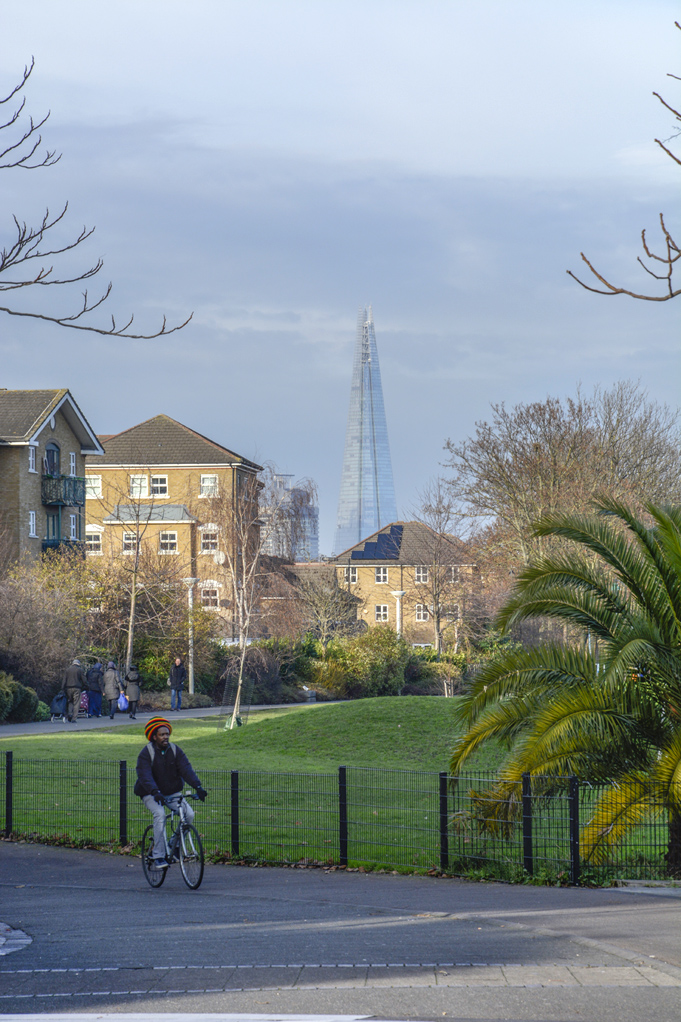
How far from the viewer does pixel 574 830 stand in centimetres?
1118

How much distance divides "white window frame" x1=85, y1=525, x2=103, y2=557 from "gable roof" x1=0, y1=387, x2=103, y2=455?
10928 millimetres

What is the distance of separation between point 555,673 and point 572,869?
2425mm

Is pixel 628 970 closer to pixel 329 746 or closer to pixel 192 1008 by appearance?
pixel 192 1008

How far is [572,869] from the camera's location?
11.2m

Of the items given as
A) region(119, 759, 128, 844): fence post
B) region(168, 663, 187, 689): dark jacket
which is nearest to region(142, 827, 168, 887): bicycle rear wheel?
region(119, 759, 128, 844): fence post

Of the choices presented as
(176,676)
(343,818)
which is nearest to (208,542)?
(176,676)

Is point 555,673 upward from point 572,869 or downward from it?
upward

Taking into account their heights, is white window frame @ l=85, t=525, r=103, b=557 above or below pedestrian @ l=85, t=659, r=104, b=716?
above

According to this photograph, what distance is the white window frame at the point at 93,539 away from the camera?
207 feet

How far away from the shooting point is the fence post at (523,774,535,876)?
11.4 metres

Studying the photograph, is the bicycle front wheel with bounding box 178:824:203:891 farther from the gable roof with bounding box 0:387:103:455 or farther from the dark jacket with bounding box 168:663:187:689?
the gable roof with bounding box 0:387:103:455

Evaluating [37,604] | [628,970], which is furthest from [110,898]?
[37,604]

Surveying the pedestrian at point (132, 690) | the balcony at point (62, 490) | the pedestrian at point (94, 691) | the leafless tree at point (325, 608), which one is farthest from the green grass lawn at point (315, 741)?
the leafless tree at point (325, 608)

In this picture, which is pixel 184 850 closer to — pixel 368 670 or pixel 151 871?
pixel 151 871
